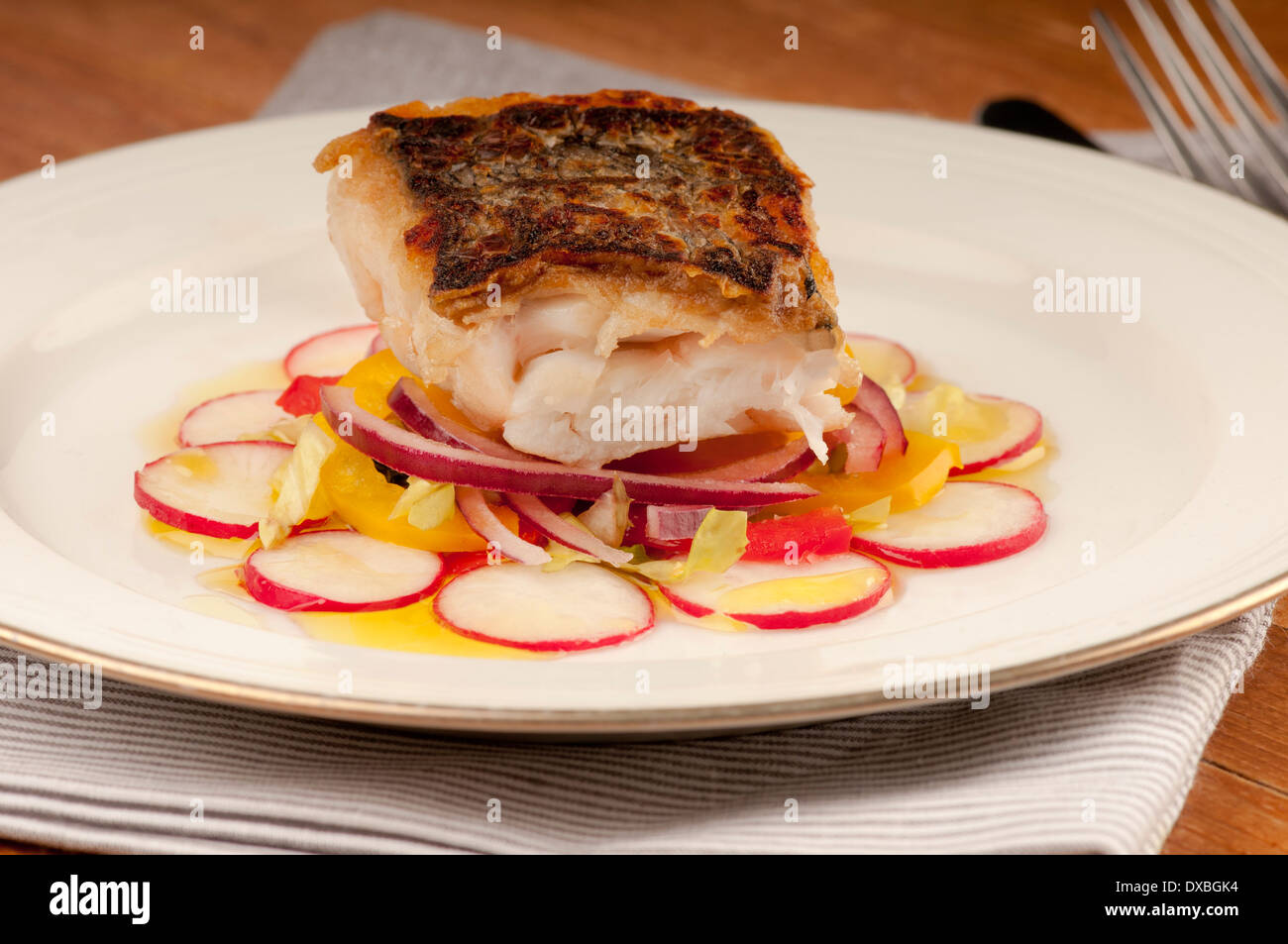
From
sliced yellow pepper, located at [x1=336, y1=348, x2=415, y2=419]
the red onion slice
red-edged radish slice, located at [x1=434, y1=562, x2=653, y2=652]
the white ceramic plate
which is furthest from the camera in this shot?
sliced yellow pepper, located at [x1=336, y1=348, x2=415, y2=419]

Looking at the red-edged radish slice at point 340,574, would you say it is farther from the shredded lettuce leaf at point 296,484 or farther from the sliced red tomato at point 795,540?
the sliced red tomato at point 795,540

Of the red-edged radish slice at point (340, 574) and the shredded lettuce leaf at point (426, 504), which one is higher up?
the shredded lettuce leaf at point (426, 504)

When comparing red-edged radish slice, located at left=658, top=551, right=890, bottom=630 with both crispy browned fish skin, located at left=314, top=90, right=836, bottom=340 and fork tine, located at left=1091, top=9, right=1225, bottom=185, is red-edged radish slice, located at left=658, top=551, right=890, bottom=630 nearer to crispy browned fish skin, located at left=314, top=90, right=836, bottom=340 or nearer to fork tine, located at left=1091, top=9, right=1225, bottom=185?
crispy browned fish skin, located at left=314, top=90, right=836, bottom=340

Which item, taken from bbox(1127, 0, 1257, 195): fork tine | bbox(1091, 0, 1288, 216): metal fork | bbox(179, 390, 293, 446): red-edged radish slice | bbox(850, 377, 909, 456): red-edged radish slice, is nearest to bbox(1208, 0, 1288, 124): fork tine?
bbox(1091, 0, 1288, 216): metal fork

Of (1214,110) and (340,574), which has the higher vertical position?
(1214,110)

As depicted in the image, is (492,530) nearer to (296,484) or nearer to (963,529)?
(296,484)

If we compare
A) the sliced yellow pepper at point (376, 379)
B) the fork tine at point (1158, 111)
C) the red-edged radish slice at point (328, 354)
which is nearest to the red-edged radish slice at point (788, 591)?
the sliced yellow pepper at point (376, 379)

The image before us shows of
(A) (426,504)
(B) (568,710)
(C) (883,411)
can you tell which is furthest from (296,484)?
(C) (883,411)
